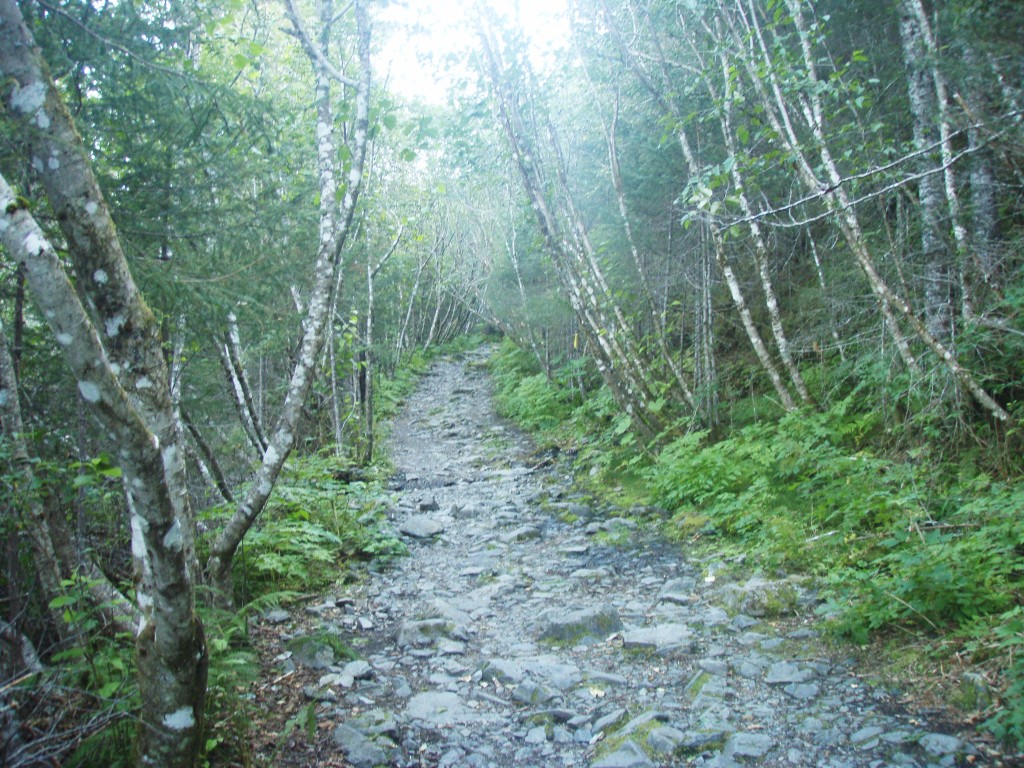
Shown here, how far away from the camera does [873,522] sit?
5.97m

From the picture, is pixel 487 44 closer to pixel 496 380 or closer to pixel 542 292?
pixel 542 292

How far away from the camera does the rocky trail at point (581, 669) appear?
11.7ft

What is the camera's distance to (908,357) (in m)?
6.89

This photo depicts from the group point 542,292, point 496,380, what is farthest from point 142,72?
point 496,380

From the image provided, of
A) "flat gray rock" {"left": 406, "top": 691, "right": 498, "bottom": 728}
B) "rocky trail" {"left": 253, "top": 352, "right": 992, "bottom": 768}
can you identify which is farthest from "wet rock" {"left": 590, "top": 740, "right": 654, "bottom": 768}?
"flat gray rock" {"left": 406, "top": 691, "right": 498, "bottom": 728}

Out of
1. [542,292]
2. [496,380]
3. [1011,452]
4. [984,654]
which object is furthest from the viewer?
[496,380]

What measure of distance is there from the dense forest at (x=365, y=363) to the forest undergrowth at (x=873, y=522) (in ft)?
0.12

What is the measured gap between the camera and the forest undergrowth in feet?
12.5

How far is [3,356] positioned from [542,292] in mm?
17461

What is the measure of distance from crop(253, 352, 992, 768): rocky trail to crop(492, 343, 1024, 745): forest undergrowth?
0.31 metres

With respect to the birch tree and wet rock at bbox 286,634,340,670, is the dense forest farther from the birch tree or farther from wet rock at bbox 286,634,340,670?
wet rock at bbox 286,634,340,670

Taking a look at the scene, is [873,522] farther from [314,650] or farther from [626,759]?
[314,650]

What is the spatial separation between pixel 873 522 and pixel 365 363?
1008cm

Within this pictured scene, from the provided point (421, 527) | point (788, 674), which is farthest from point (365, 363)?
point (788, 674)
